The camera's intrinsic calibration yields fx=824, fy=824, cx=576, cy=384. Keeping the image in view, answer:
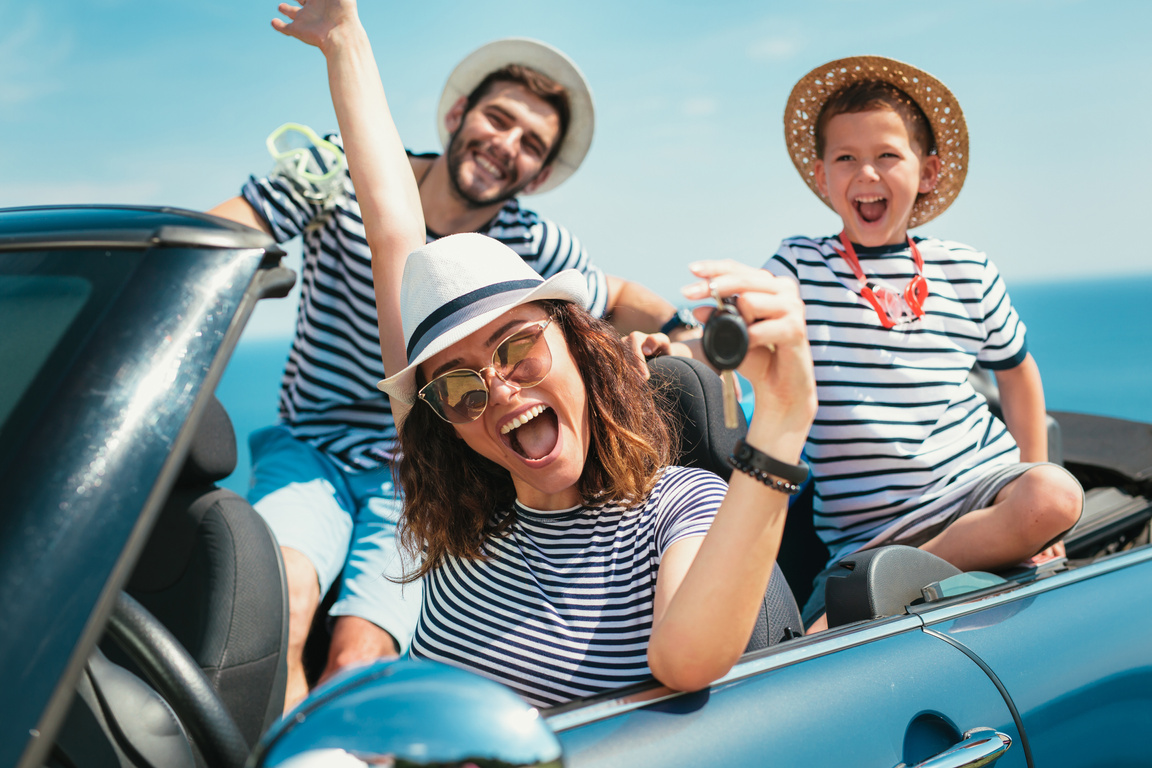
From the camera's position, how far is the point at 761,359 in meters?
1.07

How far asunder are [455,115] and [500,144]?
0.45 m

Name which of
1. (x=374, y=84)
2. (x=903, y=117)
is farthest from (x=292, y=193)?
Answer: (x=903, y=117)

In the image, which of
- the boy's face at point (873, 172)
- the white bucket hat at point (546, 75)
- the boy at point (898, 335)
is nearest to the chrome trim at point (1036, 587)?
the boy at point (898, 335)

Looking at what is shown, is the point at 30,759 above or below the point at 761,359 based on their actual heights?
below

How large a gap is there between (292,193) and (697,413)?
1687mm

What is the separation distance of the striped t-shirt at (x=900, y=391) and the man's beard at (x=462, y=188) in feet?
3.51

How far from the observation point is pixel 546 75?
3.25 metres

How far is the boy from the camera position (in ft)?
7.70

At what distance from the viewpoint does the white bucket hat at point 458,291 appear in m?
1.49

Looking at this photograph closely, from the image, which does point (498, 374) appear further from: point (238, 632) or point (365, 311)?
point (365, 311)

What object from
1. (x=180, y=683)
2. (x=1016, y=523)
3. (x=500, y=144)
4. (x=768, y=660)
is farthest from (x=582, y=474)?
(x=500, y=144)

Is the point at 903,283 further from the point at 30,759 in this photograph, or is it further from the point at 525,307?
the point at 30,759

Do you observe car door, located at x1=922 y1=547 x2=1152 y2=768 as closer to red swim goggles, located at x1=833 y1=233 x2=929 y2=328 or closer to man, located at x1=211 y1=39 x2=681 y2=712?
red swim goggles, located at x1=833 y1=233 x2=929 y2=328

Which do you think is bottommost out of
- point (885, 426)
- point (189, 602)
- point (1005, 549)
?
point (189, 602)
